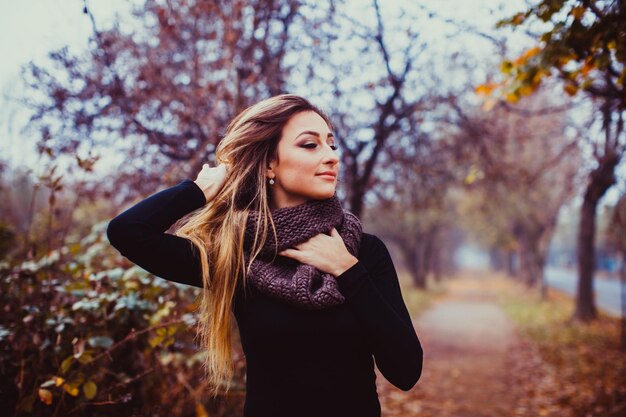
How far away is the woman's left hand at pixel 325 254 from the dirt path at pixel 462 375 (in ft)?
16.7

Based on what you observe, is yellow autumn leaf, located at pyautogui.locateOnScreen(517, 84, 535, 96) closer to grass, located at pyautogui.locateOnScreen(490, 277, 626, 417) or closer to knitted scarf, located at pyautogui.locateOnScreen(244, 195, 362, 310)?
knitted scarf, located at pyautogui.locateOnScreen(244, 195, 362, 310)

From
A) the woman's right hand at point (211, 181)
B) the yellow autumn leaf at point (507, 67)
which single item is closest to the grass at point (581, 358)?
the yellow autumn leaf at point (507, 67)

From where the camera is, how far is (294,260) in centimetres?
201

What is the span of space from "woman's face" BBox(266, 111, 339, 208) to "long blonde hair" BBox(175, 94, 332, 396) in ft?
0.19

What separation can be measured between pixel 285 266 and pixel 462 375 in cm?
731

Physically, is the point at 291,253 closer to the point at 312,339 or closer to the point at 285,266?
the point at 285,266

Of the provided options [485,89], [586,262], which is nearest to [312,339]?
[485,89]

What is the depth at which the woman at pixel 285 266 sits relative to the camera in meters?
1.78

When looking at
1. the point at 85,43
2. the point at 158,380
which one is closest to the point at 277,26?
the point at 85,43

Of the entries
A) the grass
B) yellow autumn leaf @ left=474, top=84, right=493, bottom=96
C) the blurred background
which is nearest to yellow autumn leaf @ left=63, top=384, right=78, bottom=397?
the blurred background

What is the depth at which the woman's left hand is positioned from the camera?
1819 millimetres

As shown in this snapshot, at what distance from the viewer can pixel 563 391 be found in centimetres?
680

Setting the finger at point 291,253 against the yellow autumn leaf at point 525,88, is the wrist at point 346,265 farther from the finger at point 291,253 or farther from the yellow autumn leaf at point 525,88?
the yellow autumn leaf at point 525,88

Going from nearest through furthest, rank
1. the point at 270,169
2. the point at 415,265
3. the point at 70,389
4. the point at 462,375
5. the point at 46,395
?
the point at 270,169, the point at 46,395, the point at 70,389, the point at 462,375, the point at 415,265
